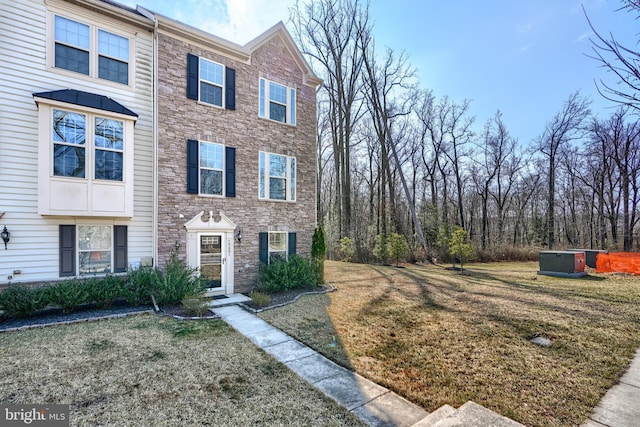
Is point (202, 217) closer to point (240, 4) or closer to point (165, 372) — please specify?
point (165, 372)

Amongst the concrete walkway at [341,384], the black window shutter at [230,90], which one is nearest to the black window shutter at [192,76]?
the black window shutter at [230,90]

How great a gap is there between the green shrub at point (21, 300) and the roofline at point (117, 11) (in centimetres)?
701

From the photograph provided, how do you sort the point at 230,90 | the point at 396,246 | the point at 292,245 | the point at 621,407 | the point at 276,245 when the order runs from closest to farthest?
the point at 621,407, the point at 230,90, the point at 276,245, the point at 292,245, the point at 396,246

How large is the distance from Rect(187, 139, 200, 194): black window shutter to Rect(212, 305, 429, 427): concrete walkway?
461 centimetres

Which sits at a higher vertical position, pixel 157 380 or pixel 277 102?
pixel 277 102

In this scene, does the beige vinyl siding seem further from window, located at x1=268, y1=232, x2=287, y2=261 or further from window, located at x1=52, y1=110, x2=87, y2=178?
window, located at x1=268, y1=232, x2=287, y2=261

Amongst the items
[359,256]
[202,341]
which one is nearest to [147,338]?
[202,341]

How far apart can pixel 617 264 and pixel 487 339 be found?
12.4 metres

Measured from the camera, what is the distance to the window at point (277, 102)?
10298mm

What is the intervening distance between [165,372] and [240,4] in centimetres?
1048

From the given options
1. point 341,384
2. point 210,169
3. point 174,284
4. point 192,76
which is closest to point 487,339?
point 341,384

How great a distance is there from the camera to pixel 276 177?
34.6 feet

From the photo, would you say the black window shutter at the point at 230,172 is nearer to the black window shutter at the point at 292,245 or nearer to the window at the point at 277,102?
the window at the point at 277,102

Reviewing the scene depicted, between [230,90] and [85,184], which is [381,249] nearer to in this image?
[230,90]
